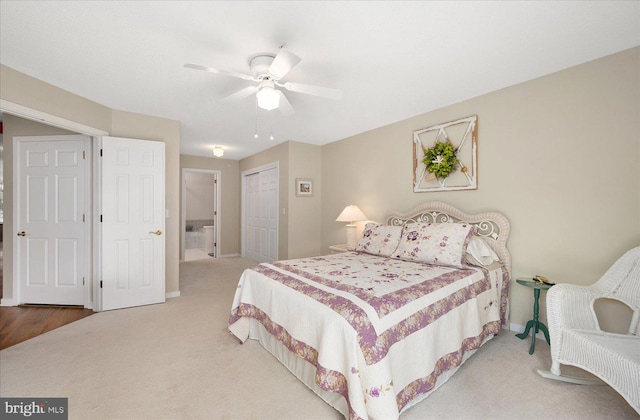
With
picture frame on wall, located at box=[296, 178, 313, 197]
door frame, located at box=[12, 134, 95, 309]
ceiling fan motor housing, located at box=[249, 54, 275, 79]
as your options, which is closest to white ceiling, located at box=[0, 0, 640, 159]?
ceiling fan motor housing, located at box=[249, 54, 275, 79]

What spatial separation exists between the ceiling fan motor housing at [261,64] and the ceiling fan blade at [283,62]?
0.22m

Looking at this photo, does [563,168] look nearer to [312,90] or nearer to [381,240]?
[381,240]

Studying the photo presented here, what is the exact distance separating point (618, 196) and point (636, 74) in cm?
96

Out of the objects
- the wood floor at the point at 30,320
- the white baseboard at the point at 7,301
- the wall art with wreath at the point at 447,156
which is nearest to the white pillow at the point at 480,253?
the wall art with wreath at the point at 447,156

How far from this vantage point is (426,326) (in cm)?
177

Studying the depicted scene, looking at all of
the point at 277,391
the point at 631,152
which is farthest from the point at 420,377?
the point at 631,152

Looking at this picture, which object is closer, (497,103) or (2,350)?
(2,350)

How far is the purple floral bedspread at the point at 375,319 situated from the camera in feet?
4.79

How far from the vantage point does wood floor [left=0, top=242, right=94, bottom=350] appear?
264 centimetres

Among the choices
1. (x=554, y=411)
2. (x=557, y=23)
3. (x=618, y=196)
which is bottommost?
(x=554, y=411)

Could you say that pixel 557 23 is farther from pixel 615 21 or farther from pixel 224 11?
pixel 224 11

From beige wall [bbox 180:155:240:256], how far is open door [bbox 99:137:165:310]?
3.27m

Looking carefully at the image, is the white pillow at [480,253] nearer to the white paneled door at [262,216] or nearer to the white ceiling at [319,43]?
the white ceiling at [319,43]

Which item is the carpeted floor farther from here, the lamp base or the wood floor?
the lamp base
